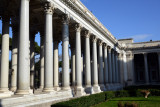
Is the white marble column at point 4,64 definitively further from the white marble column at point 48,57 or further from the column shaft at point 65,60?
the column shaft at point 65,60

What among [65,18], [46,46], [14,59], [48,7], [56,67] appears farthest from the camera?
[56,67]

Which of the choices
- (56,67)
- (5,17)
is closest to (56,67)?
(56,67)

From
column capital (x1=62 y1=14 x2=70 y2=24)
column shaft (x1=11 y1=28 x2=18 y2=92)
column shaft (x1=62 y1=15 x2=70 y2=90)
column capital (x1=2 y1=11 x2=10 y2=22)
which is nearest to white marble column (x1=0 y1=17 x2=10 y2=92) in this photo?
column capital (x1=2 y1=11 x2=10 y2=22)

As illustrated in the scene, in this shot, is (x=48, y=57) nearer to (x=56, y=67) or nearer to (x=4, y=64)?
(x=4, y=64)

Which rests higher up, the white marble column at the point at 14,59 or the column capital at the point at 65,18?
the column capital at the point at 65,18

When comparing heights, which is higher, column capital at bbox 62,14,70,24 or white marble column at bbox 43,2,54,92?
column capital at bbox 62,14,70,24

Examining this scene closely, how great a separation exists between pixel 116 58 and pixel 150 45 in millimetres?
17002

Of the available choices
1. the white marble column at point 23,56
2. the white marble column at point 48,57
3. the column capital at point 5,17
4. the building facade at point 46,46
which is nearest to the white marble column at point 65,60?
the building facade at point 46,46

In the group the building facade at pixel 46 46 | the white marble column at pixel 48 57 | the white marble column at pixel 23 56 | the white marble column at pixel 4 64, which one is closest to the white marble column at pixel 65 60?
the building facade at pixel 46 46

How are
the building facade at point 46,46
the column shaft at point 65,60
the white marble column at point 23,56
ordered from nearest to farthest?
the white marble column at point 23,56
the building facade at point 46,46
the column shaft at point 65,60

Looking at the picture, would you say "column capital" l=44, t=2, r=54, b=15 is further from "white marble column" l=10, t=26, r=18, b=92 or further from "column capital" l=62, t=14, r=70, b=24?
"white marble column" l=10, t=26, r=18, b=92

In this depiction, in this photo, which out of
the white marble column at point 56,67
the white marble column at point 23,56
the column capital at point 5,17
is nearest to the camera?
the white marble column at point 23,56

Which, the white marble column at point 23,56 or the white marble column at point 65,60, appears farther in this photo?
the white marble column at point 65,60

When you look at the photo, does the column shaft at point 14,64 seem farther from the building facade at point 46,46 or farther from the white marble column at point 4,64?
the white marble column at point 4,64
